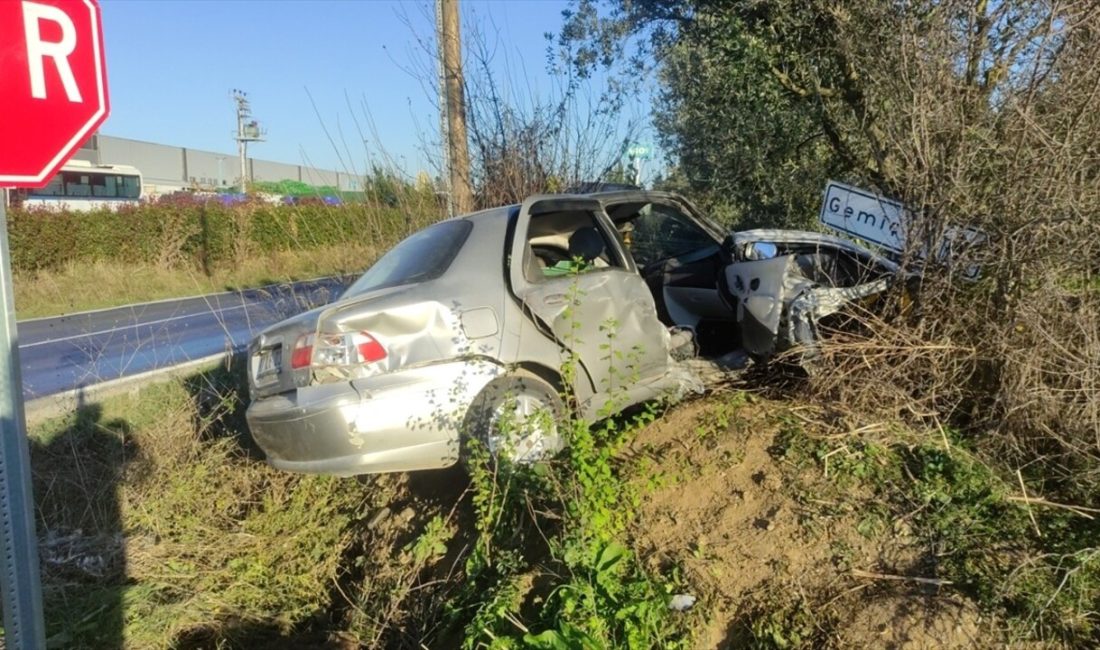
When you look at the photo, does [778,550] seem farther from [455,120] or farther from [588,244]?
[455,120]

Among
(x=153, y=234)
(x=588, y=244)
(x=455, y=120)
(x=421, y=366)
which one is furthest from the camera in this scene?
(x=153, y=234)

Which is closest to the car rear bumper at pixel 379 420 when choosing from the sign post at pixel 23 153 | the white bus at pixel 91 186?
the sign post at pixel 23 153

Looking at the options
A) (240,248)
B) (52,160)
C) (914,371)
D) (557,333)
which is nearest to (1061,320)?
(914,371)

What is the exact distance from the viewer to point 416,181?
30.0ft

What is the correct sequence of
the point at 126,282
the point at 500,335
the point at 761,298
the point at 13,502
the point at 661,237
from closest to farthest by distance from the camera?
the point at 13,502 → the point at 500,335 → the point at 761,298 → the point at 661,237 → the point at 126,282

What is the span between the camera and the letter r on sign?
2.35 metres

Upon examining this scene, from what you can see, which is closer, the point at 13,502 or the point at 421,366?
the point at 13,502

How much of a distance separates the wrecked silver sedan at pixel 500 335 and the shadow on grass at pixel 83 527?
1.11m

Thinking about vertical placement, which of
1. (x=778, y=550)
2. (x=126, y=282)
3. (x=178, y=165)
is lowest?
(x=778, y=550)

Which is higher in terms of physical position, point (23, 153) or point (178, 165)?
point (178, 165)

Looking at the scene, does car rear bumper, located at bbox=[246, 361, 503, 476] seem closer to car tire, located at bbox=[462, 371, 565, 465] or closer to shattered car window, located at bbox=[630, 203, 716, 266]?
car tire, located at bbox=[462, 371, 565, 465]

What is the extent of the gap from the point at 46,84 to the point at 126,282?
61.3ft

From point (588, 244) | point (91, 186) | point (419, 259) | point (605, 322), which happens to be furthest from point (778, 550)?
point (91, 186)

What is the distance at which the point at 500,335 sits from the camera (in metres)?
4.56
